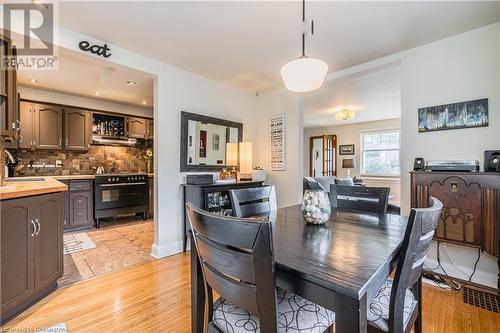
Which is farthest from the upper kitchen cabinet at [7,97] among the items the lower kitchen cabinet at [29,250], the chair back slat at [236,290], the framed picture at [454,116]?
the framed picture at [454,116]

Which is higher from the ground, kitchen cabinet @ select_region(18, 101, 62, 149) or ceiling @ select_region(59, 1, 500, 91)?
ceiling @ select_region(59, 1, 500, 91)

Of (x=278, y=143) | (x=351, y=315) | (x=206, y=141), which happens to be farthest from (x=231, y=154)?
(x=351, y=315)

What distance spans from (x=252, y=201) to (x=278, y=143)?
219cm

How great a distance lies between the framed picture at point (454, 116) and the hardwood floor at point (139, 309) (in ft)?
5.04

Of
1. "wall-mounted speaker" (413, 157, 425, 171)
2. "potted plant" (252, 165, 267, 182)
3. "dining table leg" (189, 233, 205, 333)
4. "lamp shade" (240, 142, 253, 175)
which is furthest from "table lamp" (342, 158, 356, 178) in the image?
"dining table leg" (189, 233, 205, 333)

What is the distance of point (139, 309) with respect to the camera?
70.7 inches

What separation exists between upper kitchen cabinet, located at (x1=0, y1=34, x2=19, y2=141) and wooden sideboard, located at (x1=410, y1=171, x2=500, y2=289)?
12.1ft

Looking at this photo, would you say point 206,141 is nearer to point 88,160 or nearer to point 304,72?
point 304,72

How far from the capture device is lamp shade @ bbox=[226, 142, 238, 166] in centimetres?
362

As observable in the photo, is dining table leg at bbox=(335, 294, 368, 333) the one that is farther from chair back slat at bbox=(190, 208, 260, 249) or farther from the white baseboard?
the white baseboard

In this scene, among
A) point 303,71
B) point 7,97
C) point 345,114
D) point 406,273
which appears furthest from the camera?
point 345,114

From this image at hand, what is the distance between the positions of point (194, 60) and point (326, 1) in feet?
5.39

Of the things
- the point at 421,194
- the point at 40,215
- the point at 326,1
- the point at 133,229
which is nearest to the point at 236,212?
the point at 40,215

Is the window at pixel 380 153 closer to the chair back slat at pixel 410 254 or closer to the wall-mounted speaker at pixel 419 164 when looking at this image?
the wall-mounted speaker at pixel 419 164
